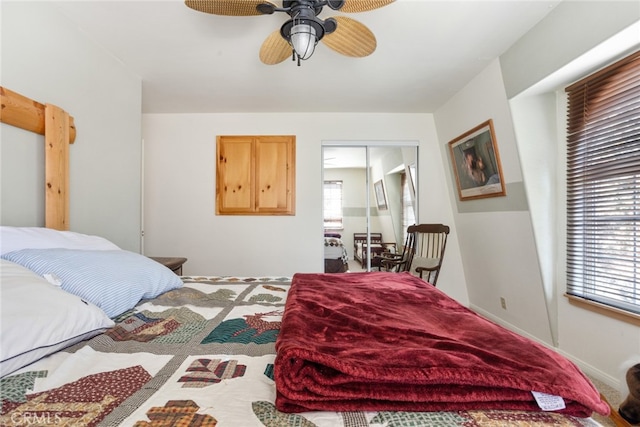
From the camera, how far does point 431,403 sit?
0.65m

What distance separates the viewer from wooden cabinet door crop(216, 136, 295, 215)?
3.66m

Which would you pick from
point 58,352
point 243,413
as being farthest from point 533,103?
point 58,352

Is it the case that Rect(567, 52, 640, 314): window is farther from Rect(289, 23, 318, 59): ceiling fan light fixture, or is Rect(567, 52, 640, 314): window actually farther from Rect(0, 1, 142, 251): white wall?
Rect(0, 1, 142, 251): white wall

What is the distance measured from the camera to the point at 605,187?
1939mm

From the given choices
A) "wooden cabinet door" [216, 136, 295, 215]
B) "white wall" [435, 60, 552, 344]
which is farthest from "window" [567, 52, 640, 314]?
"wooden cabinet door" [216, 136, 295, 215]

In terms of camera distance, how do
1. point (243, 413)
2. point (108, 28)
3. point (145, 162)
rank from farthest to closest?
point (145, 162), point (108, 28), point (243, 413)

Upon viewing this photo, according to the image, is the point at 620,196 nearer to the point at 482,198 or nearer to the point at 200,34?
the point at 482,198

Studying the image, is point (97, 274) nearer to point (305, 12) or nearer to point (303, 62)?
point (305, 12)

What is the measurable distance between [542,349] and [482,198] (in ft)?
8.02

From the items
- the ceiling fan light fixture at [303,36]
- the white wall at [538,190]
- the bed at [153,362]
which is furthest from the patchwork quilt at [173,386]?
the white wall at [538,190]

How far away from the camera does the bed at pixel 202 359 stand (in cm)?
62

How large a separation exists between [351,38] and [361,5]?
0.24m

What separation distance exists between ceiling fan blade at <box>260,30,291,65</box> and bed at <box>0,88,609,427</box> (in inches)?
58.9

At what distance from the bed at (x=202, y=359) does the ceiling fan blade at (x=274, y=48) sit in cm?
150
